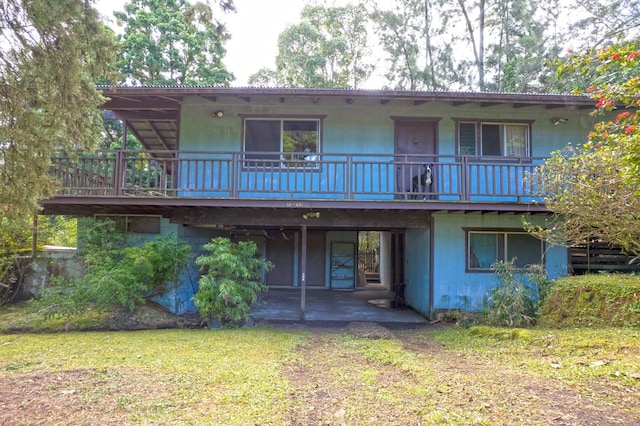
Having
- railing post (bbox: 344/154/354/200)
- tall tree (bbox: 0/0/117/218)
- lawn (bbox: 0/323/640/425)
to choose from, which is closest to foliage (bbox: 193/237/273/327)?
lawn (bbox: 0/323/640/425)

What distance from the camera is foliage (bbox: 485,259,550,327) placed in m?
7.08

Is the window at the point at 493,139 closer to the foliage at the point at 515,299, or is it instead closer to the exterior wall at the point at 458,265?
the exterior wall at the point at 458,265

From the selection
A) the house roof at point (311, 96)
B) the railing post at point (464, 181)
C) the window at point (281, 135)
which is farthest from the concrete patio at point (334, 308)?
the house roof at point (311, 96)

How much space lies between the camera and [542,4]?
20125mm

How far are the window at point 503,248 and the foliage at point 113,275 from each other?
6262 millimetres

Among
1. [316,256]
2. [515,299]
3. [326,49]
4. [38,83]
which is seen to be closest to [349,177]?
[515,299]

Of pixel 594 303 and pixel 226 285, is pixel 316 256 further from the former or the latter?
pixel 594 303

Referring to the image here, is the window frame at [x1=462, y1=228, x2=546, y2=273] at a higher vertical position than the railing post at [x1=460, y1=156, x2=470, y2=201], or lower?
lower

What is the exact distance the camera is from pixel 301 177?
8.94 m

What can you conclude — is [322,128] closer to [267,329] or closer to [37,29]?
[267,329]

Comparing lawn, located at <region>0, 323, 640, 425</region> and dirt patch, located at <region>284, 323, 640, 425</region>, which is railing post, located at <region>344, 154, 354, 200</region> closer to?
lawn, located at <region>0, 323, 640, 425</region>

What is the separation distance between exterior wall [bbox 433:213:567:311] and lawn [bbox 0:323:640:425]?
206 centimetres

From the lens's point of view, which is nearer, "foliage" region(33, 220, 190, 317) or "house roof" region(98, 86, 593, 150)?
"foliage" region(33, 220, 190, 317)

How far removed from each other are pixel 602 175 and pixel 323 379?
4736mm
